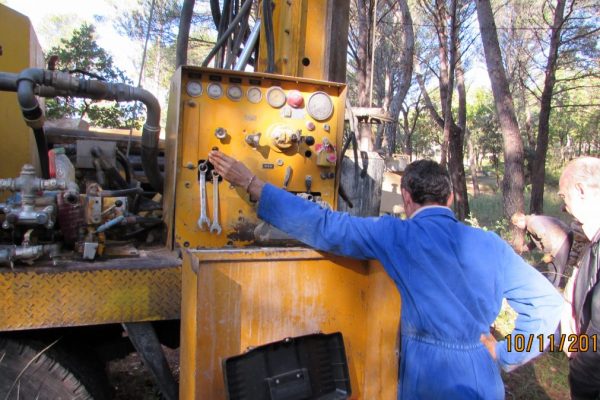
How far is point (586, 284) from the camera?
239cm

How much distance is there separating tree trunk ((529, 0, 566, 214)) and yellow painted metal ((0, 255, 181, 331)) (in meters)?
9.50

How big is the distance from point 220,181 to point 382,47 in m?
20.7

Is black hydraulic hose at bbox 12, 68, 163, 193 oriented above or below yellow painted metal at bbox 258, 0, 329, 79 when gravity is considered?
below

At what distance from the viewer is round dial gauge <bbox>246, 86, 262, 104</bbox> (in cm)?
300

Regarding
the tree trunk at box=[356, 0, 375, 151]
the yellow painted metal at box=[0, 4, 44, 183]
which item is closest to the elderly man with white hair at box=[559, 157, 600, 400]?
the yellow painted metal at box=[0, 4, 44, 183]

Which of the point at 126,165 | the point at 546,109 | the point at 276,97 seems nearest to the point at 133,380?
the point at 126,165

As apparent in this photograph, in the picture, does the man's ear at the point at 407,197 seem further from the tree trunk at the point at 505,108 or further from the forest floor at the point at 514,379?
the tree trunk at the point at 505,108

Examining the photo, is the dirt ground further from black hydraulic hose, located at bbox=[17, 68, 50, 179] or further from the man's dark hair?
the man's dark hair

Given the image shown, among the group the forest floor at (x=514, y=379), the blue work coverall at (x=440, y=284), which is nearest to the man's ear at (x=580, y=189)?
the blue work coverall at (x=440, y=284)

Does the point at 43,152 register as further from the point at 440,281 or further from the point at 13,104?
the point at 440,281

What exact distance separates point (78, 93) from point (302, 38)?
1.63m

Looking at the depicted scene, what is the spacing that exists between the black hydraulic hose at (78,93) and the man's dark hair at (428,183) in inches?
69.9

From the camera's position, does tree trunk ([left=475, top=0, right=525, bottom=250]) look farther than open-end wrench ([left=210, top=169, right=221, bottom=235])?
Yes
